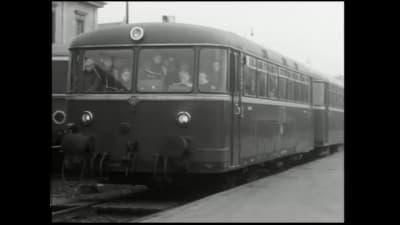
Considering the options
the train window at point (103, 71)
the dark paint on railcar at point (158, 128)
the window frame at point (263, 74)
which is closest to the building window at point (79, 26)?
the window frame at point (263, 74)

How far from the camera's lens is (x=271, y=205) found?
842cm

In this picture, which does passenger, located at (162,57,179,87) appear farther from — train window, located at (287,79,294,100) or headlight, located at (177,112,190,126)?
train window, located at (287,79,294,100)

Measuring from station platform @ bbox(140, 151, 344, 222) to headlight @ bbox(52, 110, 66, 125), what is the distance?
210 inches

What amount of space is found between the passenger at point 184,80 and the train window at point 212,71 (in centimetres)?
19

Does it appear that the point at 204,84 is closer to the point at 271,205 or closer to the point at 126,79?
the point at 126,79

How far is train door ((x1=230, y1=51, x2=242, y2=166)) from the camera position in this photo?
35.1 ft

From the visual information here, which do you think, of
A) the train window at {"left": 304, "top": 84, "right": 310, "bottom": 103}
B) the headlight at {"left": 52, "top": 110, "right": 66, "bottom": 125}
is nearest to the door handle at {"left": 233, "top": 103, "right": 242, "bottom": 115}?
the headlight at {"left": 52, "top": 110, "right": 66, "bottom": 125}

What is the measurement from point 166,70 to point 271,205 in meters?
3.01

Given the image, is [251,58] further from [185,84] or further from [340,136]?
[340,136]
